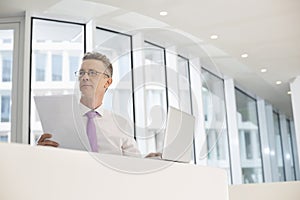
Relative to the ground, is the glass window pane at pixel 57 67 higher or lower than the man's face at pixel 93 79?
higher

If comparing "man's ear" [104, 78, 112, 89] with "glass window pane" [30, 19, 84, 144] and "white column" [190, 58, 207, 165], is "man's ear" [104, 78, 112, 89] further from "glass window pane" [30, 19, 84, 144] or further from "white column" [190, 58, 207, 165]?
"glass window pane" [30, 19, 84, 144]

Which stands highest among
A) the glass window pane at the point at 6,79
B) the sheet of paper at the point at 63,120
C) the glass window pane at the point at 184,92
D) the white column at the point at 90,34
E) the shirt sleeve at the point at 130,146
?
the white column at the point at 90,34

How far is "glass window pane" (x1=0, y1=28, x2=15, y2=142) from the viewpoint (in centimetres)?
394

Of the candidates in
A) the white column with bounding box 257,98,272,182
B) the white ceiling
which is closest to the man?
the white ceiling

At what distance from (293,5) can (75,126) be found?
3425mm

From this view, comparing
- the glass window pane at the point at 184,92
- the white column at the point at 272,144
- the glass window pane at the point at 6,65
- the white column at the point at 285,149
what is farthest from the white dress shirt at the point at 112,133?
the white column at the point at 285,149

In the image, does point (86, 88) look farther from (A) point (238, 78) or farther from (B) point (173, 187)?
(A) point (238, 78)

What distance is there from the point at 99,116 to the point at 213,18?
323cm

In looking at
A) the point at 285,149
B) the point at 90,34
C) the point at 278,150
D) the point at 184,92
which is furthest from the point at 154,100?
the point at 285,149

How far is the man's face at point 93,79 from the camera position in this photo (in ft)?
4.27

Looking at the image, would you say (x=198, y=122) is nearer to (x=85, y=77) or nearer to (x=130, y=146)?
(x=130, y=146)

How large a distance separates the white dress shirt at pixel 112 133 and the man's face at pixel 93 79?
0.05m

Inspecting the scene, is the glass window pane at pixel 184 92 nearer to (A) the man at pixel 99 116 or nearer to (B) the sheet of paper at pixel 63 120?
(A) the man at pixel 99 116

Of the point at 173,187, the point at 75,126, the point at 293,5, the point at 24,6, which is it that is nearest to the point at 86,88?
the point at 75,126
